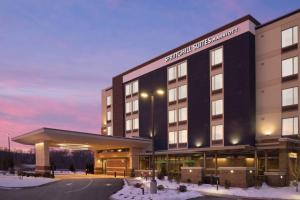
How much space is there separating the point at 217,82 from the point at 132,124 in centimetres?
2248

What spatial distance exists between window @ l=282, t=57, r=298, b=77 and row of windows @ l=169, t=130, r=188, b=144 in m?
17.6

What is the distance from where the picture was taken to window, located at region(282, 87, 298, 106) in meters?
42.1

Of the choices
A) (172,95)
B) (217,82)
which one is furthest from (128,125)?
(217,82)

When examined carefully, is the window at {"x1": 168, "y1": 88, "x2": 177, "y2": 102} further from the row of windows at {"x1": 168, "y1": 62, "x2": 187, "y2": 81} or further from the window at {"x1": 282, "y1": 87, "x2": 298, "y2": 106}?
the window at {"x1": 282, "y1": 87, "x2": 298, "y2": 106}

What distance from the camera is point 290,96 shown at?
42.7 m

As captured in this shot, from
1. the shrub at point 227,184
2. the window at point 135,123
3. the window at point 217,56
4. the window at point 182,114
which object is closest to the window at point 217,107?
the window at point 217,56

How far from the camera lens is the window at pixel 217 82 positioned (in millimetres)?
49537

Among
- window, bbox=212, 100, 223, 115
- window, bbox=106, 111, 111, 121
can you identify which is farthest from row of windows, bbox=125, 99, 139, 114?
window, bbox=212, 100, 223, 115

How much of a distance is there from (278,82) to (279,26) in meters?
6.64

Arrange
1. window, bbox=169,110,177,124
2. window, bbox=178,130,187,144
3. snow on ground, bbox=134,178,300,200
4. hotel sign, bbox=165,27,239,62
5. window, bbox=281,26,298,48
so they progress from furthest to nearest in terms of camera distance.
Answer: window, bbox=169,110,177,124 < window, bbox=178,130,187,144 < hotel sign, bbox=165,27,239,62 < window, bbox=281,26,298,48 < snow on ground, bbox=134,178,300,200

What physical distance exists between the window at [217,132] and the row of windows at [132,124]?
1938 cm

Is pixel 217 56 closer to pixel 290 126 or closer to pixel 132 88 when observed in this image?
pixel 290 126

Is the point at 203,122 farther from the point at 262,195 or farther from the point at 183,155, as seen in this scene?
the point at 262,195

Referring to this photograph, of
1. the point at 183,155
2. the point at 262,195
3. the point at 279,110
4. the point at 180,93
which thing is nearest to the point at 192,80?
the point at 180,93
